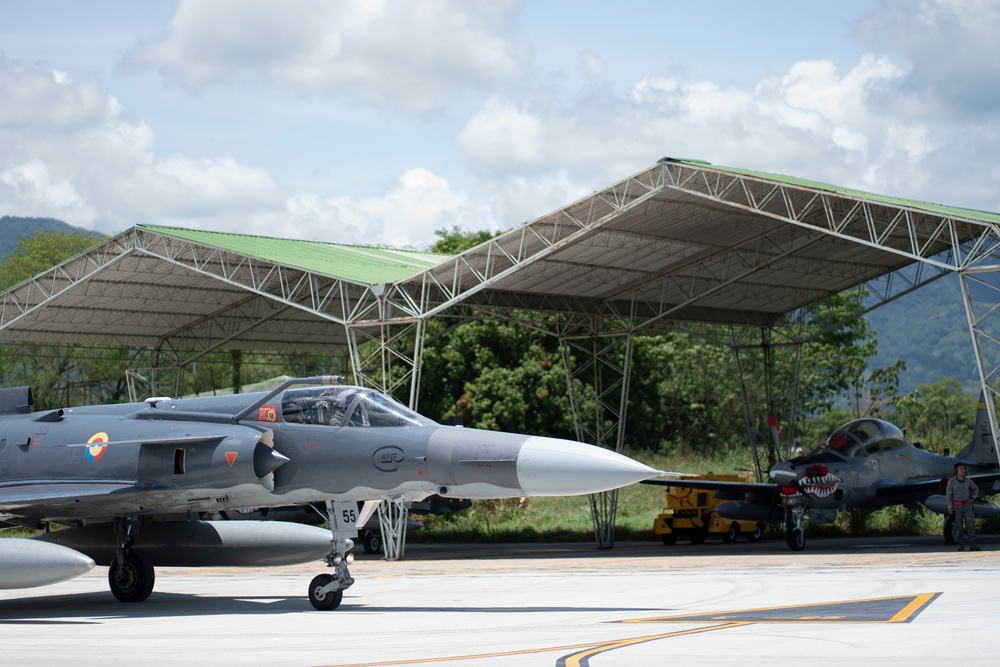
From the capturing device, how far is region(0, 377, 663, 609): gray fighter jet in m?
12.7

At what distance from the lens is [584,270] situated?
28.2 metres

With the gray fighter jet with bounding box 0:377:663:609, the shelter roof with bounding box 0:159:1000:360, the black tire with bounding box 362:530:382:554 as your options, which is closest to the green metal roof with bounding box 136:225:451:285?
the shelter roof with bounding box 0:159:1000:360

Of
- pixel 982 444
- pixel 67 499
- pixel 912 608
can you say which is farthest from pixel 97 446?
pixel 982 444

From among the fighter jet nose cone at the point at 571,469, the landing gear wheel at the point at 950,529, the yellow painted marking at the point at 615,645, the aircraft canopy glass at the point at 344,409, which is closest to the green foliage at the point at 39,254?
the landing gear wheel at the point at 950,529

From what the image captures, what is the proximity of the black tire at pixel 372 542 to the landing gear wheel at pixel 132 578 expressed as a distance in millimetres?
13874

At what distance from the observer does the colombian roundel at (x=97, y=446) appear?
14.6m

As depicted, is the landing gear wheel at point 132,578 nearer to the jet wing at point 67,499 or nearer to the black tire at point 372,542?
the jet wing at point 67,499

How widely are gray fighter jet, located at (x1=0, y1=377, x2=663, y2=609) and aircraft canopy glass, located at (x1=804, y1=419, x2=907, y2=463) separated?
1610 centimetres

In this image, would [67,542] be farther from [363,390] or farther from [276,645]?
[276,645]

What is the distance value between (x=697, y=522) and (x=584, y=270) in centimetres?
807

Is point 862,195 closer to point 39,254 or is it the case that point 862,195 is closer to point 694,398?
point 694,398

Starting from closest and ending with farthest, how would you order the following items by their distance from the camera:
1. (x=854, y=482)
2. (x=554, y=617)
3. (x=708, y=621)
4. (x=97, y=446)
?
1. (x=708, y=621)
2. (x=554, y=617)
3. (x=97, y=446)
4. (x=854, y=482)

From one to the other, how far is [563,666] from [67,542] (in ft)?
33.1

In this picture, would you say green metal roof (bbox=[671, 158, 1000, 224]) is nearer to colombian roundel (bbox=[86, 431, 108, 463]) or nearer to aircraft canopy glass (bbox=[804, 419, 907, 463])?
aircraft canopy glass (bbox=[804, 419, 907, 463])
